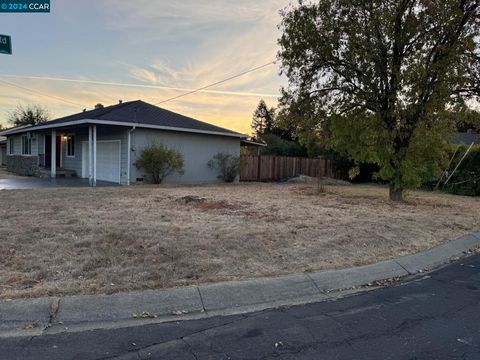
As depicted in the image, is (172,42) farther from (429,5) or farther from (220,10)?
(429,5)

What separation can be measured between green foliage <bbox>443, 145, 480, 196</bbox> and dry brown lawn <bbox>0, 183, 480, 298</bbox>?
10372 mm

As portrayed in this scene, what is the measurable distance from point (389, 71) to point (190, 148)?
1126cm

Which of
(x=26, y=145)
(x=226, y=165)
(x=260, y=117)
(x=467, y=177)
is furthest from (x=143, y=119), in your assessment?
(x=260, y=117)

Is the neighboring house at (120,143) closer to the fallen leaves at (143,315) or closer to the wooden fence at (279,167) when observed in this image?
the wooden fence at (279,167)

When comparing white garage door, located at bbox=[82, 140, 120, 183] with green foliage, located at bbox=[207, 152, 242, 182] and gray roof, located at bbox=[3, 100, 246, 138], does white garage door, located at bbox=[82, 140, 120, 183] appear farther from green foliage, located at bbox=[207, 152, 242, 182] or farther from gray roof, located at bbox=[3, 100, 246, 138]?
green foliage, located at bbox=[207, 152, 242, 182]

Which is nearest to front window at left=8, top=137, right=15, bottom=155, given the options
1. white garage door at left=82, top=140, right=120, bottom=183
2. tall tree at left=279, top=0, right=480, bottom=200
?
white garage door at left=82, top=140, right=120, bottom=183

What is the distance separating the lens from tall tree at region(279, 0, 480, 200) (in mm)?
13180

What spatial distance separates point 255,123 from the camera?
8431 cm

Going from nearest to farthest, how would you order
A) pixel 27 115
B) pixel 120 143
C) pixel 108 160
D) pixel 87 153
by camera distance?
1. pixel 120 143
2. pixel 108 160
3. pixel 87 153
4. pixel 27 115

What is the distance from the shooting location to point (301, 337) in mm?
3973

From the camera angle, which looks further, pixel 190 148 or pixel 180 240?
pixel 190 148

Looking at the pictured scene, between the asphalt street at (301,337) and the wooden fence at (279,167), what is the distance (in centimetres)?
1914

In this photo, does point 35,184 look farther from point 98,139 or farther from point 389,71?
point 389,71

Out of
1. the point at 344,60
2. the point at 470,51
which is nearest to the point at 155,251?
the point at 344,60
